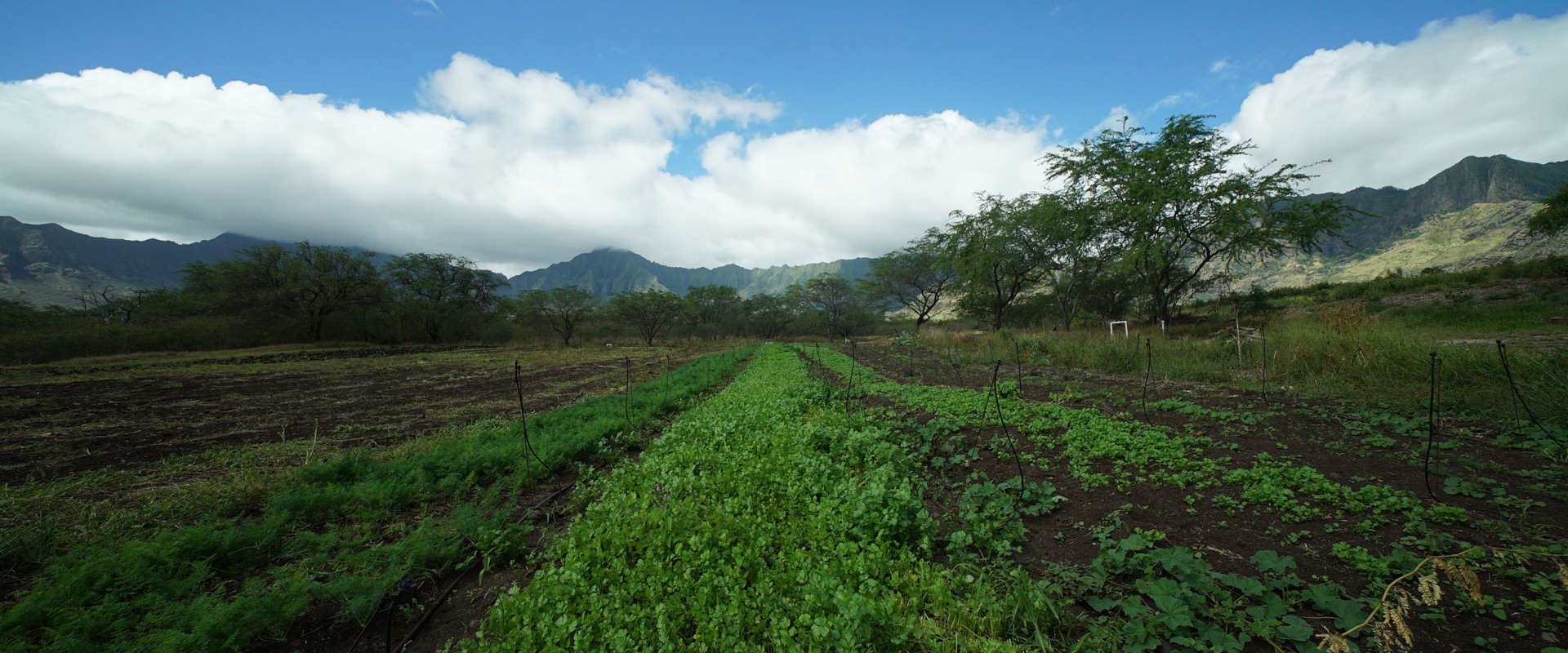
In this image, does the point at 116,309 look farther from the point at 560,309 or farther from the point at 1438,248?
the point at 1438,248

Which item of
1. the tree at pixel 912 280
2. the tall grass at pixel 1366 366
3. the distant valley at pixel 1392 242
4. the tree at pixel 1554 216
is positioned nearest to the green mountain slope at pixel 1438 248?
the distant valley at pixel 1392 242

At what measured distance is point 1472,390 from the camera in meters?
5.52

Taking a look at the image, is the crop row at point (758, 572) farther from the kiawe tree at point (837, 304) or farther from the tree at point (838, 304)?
the tree at point (838, 304)

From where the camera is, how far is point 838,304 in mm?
59812

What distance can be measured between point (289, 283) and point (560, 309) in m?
22.2

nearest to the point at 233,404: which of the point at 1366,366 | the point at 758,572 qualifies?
the point at 758,572

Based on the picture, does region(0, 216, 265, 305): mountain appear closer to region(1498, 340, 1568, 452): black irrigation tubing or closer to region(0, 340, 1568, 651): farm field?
region(0, 340, 1568, 651): farm field

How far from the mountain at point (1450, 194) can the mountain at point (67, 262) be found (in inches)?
9510

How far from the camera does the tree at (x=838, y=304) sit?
194ft

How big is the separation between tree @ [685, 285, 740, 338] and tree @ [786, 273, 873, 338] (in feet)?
31.2

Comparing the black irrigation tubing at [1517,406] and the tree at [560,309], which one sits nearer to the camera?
the black irrigation tubing at [1517,406]

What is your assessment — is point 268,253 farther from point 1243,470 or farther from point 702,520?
point 1243,470

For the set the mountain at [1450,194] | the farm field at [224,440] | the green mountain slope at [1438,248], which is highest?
the mountain at [1450,194]

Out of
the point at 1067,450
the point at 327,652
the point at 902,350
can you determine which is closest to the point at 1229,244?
the point at 902,350
